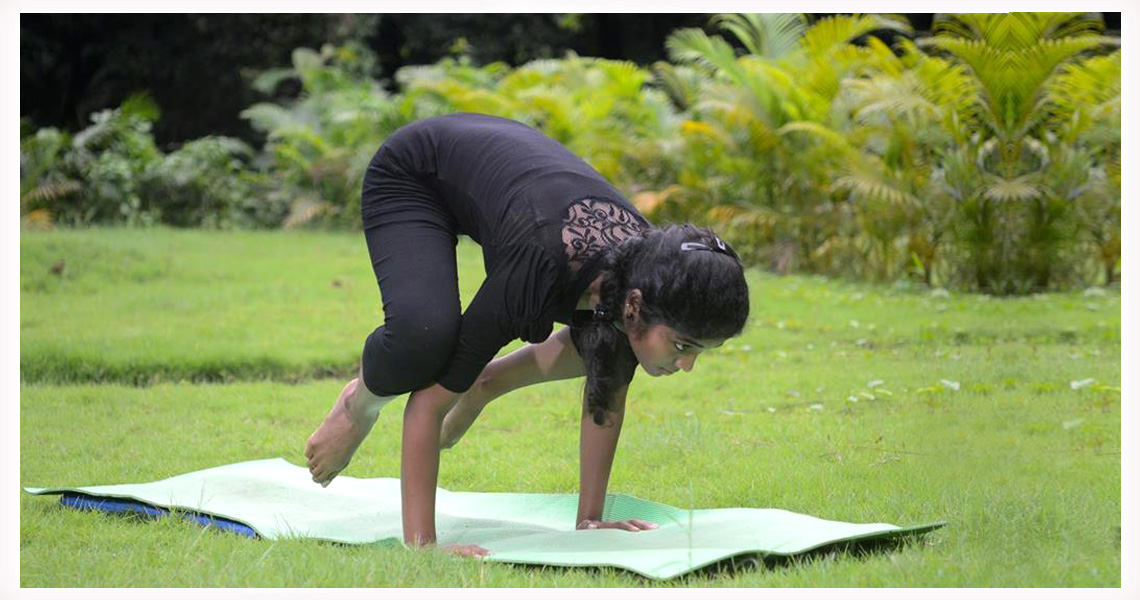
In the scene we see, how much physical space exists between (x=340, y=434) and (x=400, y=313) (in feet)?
2.08

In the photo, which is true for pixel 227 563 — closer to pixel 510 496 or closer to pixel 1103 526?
pixel 510 496

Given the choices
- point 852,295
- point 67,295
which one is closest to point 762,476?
point 852,295

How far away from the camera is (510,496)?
4.32 metres

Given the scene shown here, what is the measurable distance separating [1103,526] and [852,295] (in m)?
5.56

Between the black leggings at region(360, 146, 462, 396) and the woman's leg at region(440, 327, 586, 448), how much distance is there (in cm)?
52

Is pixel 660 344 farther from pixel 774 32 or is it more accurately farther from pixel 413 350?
pixel 774 32

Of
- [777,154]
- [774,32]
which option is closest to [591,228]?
[777,154]

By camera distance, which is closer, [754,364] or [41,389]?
[41,389]

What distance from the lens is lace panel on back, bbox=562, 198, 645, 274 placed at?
3.24m

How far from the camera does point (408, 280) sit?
3387 mm

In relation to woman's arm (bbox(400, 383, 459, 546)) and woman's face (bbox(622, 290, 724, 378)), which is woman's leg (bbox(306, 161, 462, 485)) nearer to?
woman's arm (bbox(400, 383, 459, 546))

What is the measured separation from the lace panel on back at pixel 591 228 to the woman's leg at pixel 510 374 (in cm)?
71

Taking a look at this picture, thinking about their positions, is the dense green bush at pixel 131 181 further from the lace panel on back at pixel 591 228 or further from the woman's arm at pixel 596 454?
the lace panel on back at pixel 591 228

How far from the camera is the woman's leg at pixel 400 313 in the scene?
327 cm
